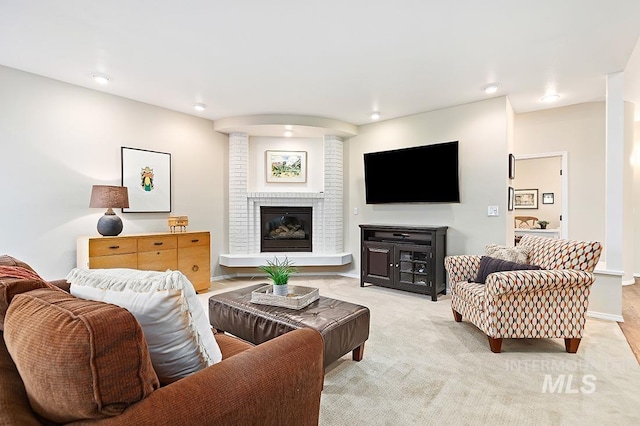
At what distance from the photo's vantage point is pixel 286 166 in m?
5.45

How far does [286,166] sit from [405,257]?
96.9 inches

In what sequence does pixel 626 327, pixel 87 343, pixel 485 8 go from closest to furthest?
pixel 87 343 → pixel 485 8 → pixel 626 327

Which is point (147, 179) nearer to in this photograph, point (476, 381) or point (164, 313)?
point (164, 313)

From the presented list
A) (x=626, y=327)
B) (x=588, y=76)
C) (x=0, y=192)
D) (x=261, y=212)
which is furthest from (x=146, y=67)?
(x=626, y=327)

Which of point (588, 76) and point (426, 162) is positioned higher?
point (588, 76)

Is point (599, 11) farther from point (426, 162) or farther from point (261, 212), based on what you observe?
point (261, 212)

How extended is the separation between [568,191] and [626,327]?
2211mm

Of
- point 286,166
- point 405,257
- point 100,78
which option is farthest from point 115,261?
point 405,257

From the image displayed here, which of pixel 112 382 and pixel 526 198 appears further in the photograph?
pixel 526 198

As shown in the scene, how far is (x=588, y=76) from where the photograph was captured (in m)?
3.46

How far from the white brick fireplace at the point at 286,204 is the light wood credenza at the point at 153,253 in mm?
722

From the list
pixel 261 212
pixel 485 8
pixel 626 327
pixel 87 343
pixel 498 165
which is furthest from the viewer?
pixel 261 212

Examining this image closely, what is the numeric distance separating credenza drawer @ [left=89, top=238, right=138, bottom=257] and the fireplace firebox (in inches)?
81.3

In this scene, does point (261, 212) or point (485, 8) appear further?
point (261, 212)
